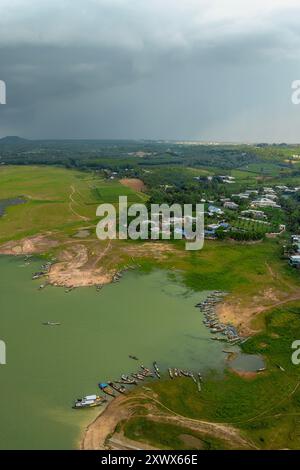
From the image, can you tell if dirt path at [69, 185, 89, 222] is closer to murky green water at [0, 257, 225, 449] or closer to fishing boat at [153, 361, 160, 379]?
murky green water at [0, 257, 225, 449]

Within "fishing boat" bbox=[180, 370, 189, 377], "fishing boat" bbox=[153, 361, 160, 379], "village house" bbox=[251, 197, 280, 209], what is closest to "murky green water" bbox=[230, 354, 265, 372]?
"fishing boat" bbox=[180, 370, 189, 377]

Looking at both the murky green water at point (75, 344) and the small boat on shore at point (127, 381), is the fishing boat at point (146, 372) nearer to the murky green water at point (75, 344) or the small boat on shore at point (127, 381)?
the murky green water at point (75, 344)

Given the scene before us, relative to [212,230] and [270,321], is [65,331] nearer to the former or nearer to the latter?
[270,321]

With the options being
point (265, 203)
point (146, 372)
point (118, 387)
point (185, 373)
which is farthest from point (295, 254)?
point (118, 387)

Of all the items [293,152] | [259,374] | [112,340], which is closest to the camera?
[259,374]

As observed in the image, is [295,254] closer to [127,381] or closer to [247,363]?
[247,363]
